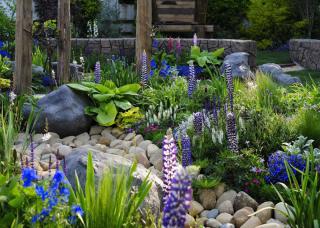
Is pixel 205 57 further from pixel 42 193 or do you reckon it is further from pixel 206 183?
pixel 42 193

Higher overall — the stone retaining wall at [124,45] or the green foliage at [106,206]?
the stone retaining wall at [124,45]

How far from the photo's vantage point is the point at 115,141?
5836 mm

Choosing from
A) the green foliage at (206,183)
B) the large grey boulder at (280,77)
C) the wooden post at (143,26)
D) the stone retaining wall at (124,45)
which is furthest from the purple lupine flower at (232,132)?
the stone retaining wall at (124,45)

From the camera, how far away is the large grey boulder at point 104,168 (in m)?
3.65

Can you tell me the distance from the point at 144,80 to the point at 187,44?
14.4 feet

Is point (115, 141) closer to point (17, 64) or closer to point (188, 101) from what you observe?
point (188, 101)

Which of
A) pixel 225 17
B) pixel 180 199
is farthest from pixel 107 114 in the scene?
pixel 225 17

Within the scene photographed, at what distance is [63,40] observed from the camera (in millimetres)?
7602

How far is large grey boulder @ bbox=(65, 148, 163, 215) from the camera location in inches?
144

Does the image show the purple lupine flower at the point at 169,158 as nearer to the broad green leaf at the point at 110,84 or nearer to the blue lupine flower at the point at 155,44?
the broad green leaf at the point at 110,84

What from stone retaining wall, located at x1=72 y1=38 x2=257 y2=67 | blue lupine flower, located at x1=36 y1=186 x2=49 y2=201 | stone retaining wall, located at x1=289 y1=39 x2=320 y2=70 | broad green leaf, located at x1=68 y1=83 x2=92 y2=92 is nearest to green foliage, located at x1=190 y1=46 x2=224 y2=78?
stone retaining wall, located at x1=72 y1=38 x2=257 y2=67

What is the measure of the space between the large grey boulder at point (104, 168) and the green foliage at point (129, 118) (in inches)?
81.2

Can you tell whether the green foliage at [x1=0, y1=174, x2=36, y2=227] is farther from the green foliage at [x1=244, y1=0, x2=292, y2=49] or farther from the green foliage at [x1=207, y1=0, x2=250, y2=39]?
the green foliage at [x1=207, y1=0, x2=250, y2=39]

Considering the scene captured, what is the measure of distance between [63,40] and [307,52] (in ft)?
22.5
